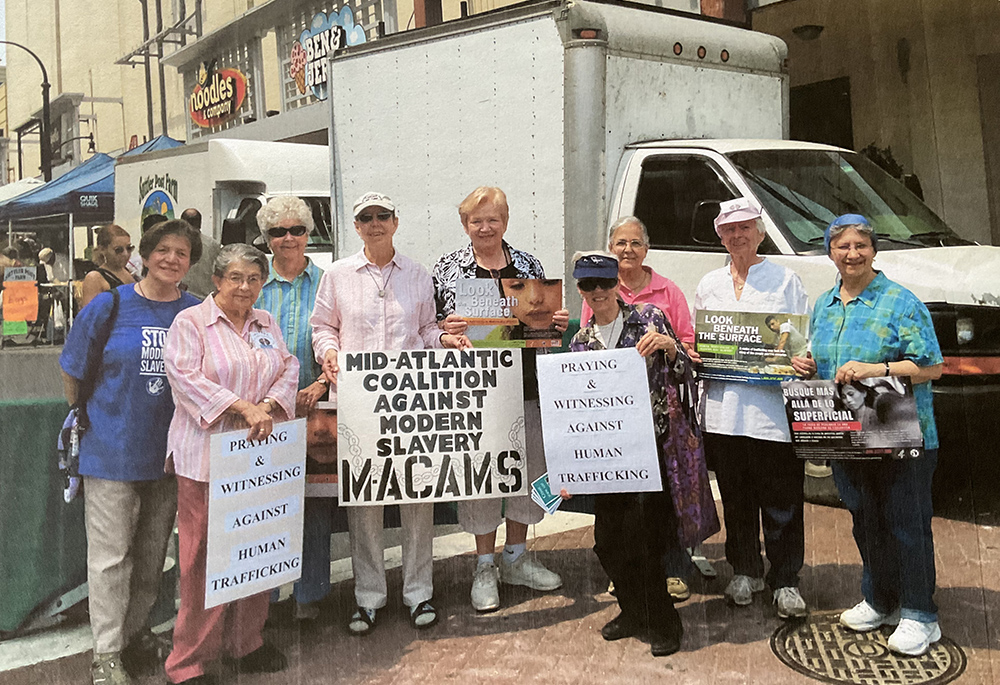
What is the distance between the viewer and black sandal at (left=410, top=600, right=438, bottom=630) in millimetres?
4500

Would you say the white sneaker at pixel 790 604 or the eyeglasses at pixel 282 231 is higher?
the eyeglasses at pixel 282 231

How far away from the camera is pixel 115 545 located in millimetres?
3932

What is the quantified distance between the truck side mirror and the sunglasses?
172 centimetres

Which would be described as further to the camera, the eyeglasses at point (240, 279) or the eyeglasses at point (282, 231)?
the eyeglasses at point (282, 231)

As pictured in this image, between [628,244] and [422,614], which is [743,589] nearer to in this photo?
[422,614]

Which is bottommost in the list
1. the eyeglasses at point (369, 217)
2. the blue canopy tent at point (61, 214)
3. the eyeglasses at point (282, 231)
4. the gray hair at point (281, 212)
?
the eyeglasses at point (282, 231)

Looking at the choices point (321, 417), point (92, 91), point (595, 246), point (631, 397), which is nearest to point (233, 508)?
point (321, 417)

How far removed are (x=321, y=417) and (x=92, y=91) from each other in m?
2.96

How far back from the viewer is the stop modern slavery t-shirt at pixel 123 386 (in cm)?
390

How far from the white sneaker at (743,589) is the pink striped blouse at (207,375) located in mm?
2317

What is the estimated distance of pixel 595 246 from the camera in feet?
19.3

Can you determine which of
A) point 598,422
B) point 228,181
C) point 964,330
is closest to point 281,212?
point 598,422

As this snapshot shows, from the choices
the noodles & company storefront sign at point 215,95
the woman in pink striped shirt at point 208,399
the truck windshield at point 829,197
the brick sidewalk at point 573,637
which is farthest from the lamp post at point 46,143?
the truck windshield at point 829,197

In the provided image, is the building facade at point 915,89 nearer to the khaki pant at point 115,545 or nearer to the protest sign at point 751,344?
the protest sign at point 751,344
